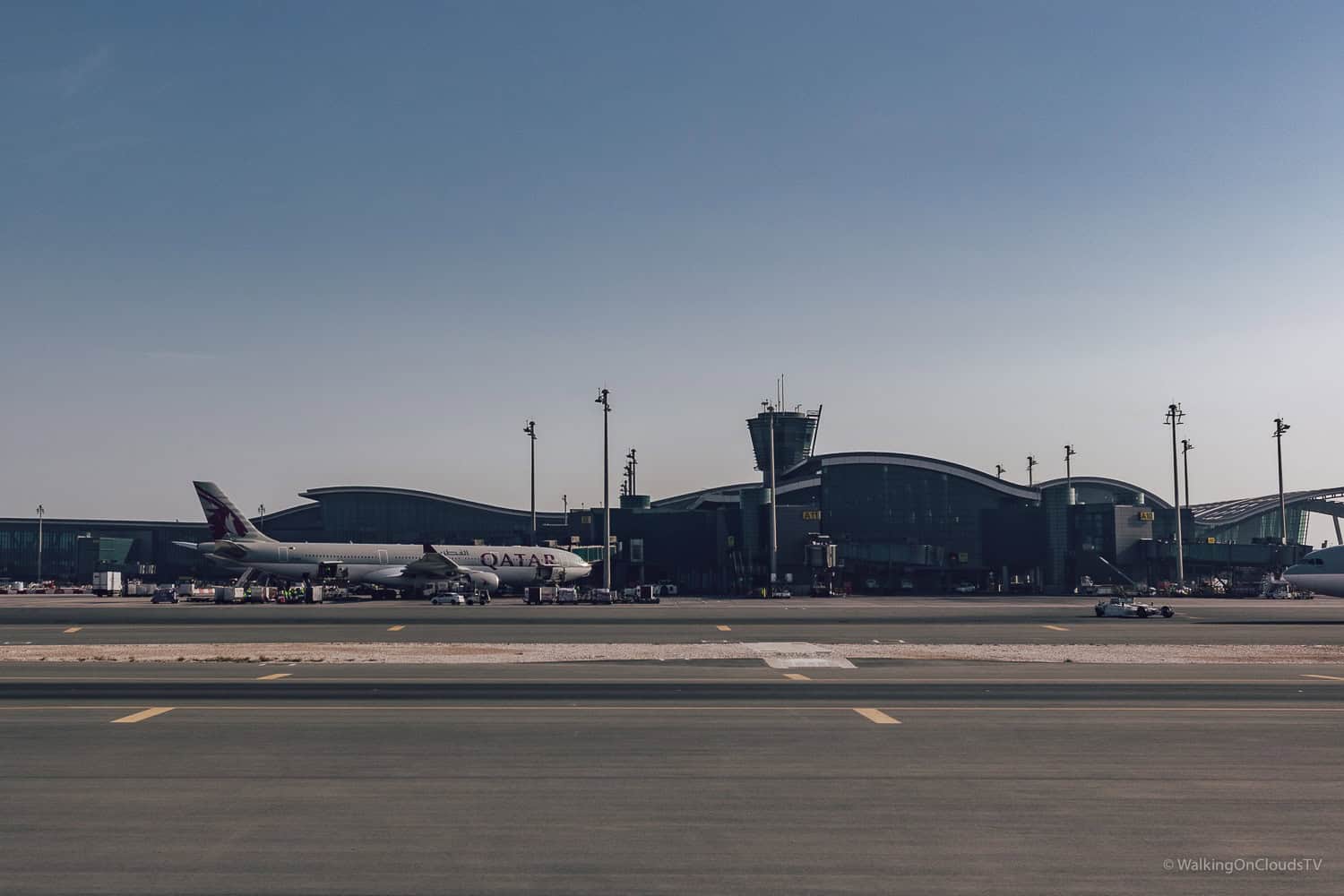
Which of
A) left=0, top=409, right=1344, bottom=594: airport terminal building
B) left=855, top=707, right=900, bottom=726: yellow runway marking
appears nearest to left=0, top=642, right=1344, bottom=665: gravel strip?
left=855, top=707, right=900, bottom=726: yellow runway marking

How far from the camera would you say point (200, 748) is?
18.7 metres

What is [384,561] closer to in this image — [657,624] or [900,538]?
[657,624]

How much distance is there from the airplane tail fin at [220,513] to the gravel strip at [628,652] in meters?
64.0

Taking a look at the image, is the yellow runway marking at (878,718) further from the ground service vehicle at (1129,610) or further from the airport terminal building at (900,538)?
the airport terminal building at (900,538)

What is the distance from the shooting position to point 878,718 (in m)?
22.9

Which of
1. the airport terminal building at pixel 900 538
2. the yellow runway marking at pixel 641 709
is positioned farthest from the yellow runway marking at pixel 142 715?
the airport terminal building at pixel 900 538

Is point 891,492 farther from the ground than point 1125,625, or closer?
farther from the ground

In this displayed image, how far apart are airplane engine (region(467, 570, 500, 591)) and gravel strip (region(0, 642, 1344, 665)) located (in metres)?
57.6

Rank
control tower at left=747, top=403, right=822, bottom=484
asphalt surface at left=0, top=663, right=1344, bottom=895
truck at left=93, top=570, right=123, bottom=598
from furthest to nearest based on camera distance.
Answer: control tower at left=747, top=403, right=822, bottom=484
truck at left=93, top=570, right=123, bottom=598
asphalt surface at left=0, top=663, right=1344, bottom=895

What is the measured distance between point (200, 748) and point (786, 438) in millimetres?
168585

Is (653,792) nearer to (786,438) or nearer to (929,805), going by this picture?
(929,805)

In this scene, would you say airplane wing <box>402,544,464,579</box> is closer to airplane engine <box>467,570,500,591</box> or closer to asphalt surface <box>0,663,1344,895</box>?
airplane engine <box>467,570,500,591</box>

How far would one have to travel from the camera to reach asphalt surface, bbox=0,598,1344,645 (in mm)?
51375

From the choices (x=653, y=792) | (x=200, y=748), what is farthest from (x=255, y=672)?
(x=653, y=792)
